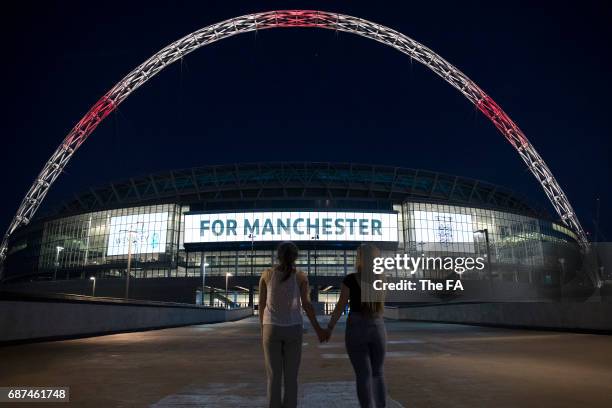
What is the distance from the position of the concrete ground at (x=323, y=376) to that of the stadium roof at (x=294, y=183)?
72.5m

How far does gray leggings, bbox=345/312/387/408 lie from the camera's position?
4746 millimetres

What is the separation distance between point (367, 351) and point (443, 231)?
3192 inches

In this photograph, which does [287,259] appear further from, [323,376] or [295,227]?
[295,227]

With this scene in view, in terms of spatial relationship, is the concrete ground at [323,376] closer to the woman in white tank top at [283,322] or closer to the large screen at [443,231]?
the woman in white tank top at [283,322]

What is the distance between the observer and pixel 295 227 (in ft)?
261

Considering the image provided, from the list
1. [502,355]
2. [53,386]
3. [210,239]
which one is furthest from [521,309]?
[210,239]

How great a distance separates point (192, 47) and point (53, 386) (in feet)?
174

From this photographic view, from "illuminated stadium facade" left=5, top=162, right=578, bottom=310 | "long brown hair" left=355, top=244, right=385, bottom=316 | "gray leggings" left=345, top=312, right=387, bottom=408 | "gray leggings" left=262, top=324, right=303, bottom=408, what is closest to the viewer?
"gray leggings" left=262, top=324, right=303, bottom=408

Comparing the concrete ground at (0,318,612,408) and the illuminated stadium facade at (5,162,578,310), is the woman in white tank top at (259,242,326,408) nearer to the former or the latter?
the concrete ground at (0,318,612,408)

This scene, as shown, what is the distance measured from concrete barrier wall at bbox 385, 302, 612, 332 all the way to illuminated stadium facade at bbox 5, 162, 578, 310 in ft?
152


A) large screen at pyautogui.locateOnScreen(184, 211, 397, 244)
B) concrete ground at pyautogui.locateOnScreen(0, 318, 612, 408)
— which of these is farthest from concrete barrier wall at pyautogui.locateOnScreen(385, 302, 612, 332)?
large screen at pyautogui.locateOnScreen(184, 211, 397, 244)

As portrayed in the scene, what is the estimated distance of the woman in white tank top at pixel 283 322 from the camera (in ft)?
15.3

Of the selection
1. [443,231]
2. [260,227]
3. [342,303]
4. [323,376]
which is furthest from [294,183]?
[342,303]

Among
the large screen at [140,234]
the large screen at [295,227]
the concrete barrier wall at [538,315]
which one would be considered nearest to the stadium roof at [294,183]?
the large screen at [140,234]
